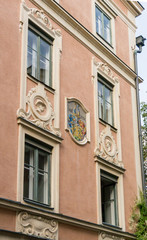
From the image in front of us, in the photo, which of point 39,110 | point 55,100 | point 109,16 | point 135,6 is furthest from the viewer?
point 135,6

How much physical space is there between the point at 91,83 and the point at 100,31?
9.71ft

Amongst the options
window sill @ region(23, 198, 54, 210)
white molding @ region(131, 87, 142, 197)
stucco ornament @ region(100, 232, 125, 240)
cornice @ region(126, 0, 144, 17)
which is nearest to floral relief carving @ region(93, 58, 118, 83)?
white molding @ region(131, 87, 142, 197)

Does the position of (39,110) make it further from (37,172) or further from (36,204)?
(36,204)

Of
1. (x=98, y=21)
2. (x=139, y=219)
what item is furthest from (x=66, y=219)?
(x=98, y=21)

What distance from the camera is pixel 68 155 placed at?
1377 centimetres

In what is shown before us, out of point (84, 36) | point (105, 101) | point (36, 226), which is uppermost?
point (84, 36)

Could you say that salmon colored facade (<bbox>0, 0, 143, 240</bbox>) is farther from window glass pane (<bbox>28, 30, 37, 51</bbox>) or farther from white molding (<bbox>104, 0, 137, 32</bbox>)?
white molding (<bbox>104, 0, 137, 32</bbox>)

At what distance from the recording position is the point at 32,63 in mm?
13555

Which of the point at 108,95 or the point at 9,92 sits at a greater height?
the point at 108,95

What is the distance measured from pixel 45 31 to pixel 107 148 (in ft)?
14.7

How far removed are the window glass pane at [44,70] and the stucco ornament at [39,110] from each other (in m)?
0.64

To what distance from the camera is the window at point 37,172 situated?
1203 centimetres

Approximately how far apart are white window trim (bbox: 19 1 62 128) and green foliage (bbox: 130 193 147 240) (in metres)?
4.97

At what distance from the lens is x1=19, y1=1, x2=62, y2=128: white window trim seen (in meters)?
12.7
